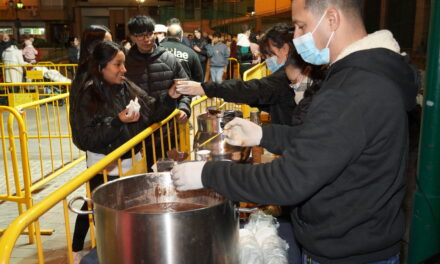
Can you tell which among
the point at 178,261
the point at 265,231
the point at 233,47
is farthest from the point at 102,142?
the point at 233,47

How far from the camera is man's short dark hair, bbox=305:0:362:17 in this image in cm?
169

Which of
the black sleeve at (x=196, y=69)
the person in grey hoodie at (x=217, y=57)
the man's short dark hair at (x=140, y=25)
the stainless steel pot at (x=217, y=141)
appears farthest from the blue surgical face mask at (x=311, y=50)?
the person in grey hoodie at (x=217, y=57)

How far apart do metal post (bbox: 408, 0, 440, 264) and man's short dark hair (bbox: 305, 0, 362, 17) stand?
3.92ft

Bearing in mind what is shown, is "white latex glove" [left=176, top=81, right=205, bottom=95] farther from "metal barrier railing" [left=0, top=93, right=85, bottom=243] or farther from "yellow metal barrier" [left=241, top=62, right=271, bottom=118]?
"yellow metal barrier" [left=241, top=62, right=271, bottom=118]

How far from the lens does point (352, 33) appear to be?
1738 millimetres

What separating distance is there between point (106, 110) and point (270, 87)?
1363 millimetres

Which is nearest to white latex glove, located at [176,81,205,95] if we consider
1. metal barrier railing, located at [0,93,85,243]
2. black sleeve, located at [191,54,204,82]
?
metal barrier railing, located at [0,93,85,243]

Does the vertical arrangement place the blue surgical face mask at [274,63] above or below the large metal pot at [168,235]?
above

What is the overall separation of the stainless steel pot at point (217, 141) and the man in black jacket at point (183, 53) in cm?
212

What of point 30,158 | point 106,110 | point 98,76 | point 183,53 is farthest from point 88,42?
point 30,158

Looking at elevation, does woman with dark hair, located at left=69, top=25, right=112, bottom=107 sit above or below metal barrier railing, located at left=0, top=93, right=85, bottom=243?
above

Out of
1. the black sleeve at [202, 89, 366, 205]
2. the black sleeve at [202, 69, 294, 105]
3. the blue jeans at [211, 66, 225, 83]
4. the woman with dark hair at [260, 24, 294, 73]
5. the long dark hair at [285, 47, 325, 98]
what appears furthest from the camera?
the blue jeans at [211, 66, 225, 83]

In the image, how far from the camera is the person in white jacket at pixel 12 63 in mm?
15422

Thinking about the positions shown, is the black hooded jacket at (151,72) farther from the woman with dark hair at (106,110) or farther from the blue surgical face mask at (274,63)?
the blue surgical face mask at (274,63)
